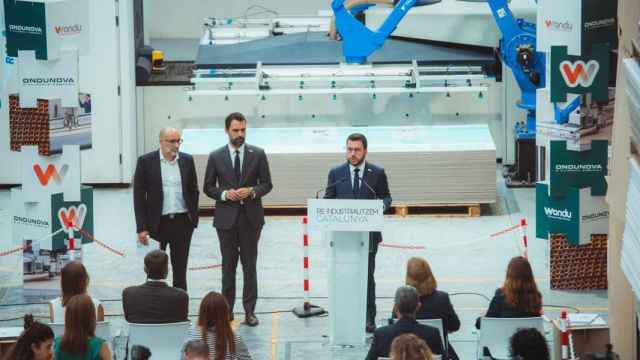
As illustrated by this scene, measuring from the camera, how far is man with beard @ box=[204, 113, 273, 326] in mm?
10734

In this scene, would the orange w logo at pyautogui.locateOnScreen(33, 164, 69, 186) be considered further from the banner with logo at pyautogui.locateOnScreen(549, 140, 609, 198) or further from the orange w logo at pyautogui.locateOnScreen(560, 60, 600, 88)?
the orange w logo at pyautogui.locateOnScreen(560, 60, 600, 88)

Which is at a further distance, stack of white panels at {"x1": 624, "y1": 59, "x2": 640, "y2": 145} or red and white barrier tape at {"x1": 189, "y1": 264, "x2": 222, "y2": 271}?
red and white barrier tape at {"x1": 189, "y1": 264, "x2": 222, "y2": 271}

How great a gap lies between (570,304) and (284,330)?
2.77 m

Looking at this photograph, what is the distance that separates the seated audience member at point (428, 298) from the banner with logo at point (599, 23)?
320cm

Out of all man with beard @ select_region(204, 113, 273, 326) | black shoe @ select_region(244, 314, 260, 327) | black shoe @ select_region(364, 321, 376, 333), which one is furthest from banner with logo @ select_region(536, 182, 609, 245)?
black shoe @ select_region(244, 314, 260, 327)

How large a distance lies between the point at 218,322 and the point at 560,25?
185 inches

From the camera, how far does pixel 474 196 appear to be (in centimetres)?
1630

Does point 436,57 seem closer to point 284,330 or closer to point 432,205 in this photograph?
point 432,205

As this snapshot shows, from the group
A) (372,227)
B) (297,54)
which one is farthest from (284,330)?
(297,54)

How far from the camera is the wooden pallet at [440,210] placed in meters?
16.4

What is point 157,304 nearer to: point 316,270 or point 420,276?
point 420,276

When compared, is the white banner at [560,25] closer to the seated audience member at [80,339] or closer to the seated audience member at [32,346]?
the seated audience member at [80,339]

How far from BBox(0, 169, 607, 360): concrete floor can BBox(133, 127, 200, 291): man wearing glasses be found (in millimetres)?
972

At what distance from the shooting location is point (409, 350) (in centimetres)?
655
